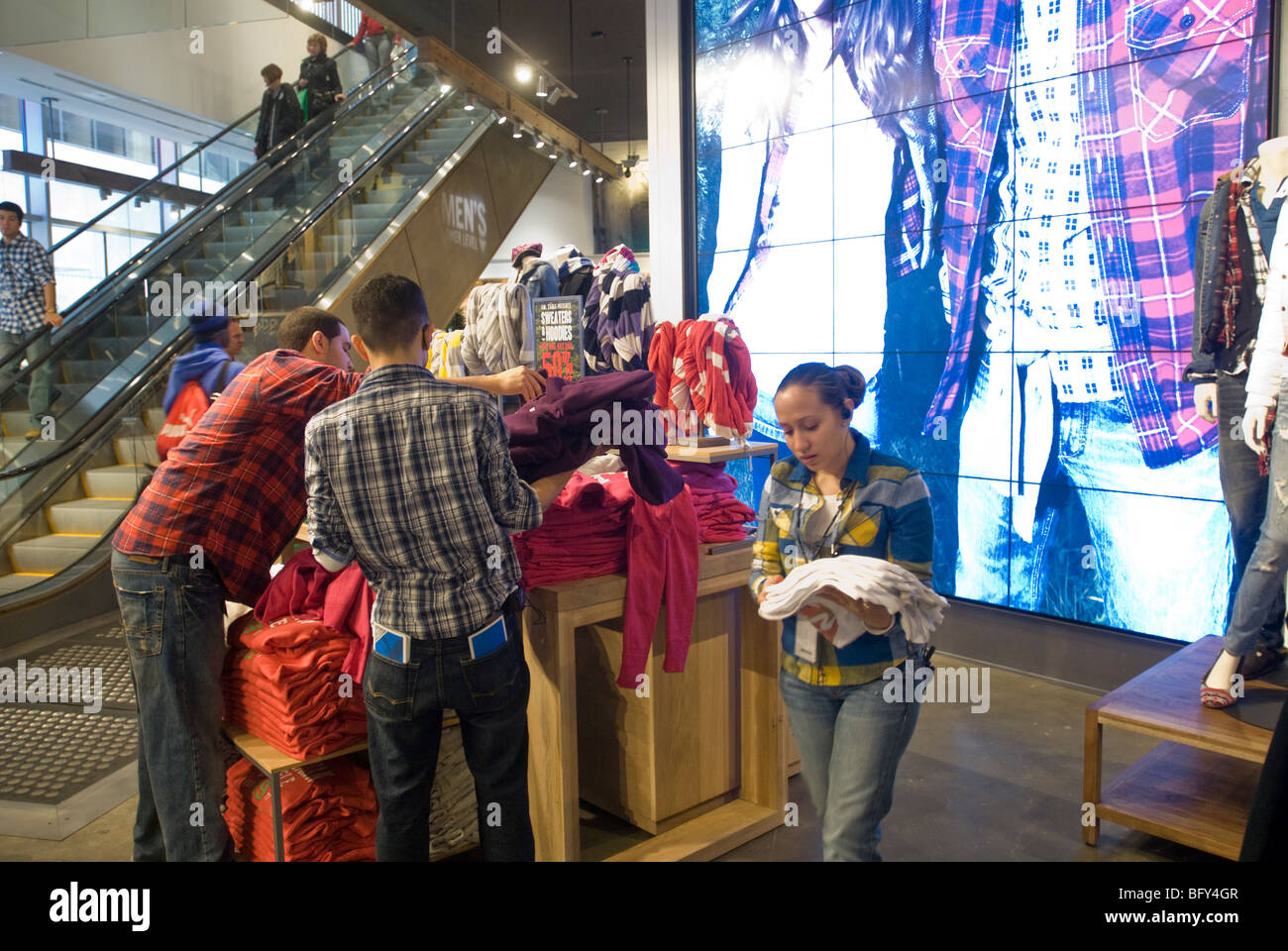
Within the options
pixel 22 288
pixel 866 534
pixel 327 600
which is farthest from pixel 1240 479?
pixel 22 288

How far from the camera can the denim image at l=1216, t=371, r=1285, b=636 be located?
11.7ft

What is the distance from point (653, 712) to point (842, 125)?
13.1ft

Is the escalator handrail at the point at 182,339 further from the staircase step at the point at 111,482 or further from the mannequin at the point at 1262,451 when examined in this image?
the mannequin at the point at 1262,451

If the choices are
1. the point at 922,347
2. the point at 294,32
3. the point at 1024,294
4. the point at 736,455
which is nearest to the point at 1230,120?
the point at 1024,294

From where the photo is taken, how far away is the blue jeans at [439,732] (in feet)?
7.36

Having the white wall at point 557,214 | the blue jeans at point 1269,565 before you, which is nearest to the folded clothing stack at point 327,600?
the blue jeans at point 1269,565

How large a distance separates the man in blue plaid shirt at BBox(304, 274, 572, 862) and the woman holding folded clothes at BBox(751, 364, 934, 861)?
0.69 m

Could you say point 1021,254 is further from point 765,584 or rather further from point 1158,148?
point 765,584

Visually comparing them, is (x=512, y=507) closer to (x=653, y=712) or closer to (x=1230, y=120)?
(x=653, y=712)

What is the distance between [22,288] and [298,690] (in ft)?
18.6

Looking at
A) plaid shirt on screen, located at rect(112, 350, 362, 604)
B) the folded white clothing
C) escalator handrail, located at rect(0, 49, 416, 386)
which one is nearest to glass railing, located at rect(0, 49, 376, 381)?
escalator handrail, located at rect(0, 49, 416, 386)

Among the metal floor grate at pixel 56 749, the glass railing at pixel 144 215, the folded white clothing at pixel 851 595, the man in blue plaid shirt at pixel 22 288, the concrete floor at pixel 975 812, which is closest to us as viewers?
the folded white clothing at pixel 851 595

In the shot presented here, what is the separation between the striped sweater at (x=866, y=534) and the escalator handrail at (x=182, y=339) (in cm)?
453

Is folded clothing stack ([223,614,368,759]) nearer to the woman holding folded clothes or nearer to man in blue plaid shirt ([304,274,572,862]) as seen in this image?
man in blue plaid shirt ([304,274,572,862])
